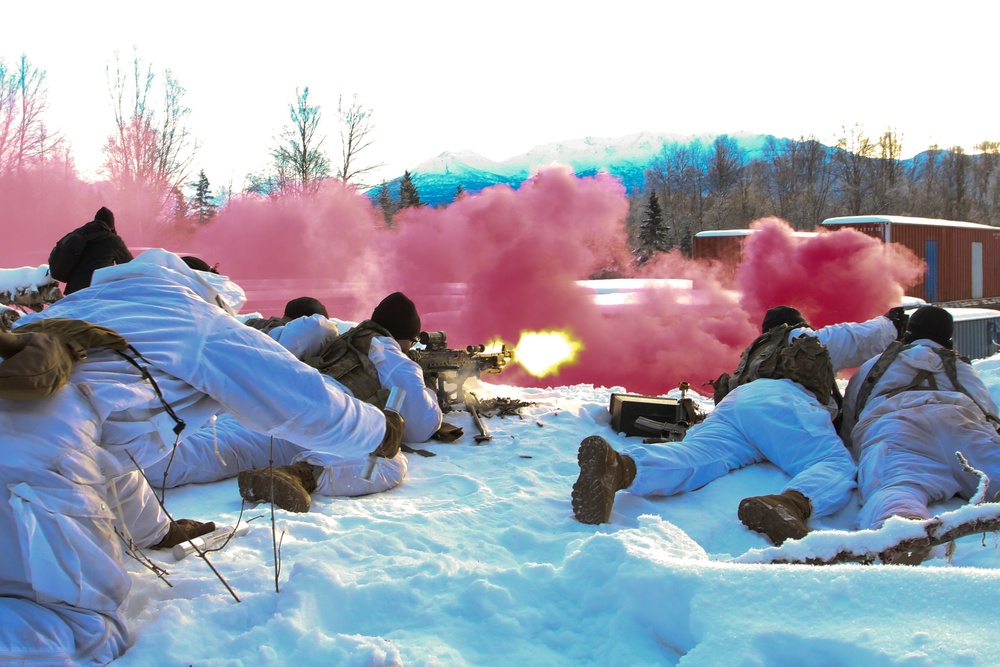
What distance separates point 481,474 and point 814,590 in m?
3.42

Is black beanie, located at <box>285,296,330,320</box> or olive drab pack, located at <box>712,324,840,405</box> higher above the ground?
black beanie, located at <box>285,296,330,320</box>

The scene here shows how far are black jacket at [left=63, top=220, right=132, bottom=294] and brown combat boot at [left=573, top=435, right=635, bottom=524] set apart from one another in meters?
2.99

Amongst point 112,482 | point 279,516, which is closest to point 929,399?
point 279,516

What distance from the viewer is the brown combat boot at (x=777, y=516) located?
3658mm

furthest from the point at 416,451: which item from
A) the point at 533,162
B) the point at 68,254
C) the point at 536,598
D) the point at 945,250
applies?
the point at 945,250

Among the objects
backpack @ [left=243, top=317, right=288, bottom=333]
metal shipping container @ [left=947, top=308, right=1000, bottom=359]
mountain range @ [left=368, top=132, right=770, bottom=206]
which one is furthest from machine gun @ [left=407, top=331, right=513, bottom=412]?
mountain range @ [left=368, top=132, right=770, bottom=206]

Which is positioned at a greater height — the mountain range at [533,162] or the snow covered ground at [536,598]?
the mountain range at [533,162]

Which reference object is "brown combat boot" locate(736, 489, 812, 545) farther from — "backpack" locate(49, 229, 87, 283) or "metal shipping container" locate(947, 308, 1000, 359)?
"metal shipping container" locate(947, 308, 1000, 359)

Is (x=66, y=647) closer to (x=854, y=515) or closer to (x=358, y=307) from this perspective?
(x=854, y=515)

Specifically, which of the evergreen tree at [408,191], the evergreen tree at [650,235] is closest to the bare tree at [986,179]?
the evergreen tree at [650,235]

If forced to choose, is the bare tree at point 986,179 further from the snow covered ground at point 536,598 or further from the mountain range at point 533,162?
the snow covered ground at point 536,598

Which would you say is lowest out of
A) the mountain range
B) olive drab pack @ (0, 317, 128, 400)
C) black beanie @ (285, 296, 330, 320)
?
black beanie @ (285, 296, 330, 320)

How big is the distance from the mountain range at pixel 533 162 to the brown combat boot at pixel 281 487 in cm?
1818

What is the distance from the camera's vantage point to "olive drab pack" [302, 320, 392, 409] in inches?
207
